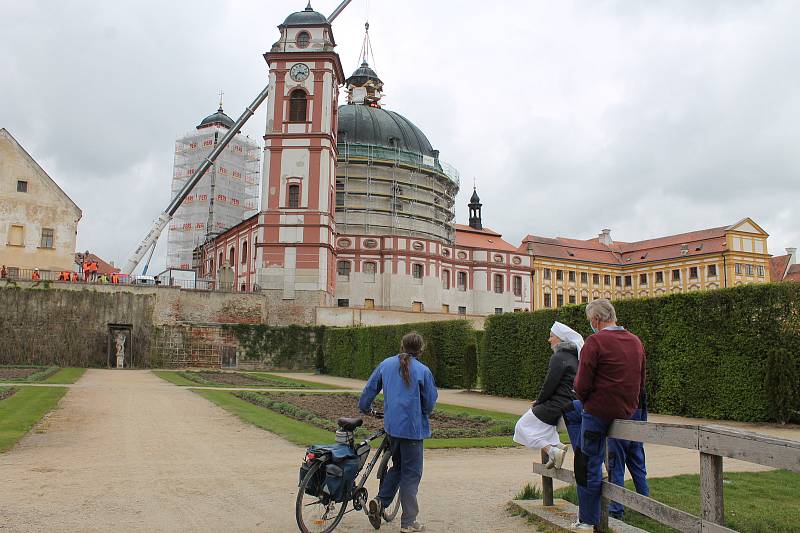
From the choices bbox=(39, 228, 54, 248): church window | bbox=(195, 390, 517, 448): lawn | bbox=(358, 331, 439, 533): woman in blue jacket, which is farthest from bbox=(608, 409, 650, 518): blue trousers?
bbox=(39, 228, 54, 248): church window

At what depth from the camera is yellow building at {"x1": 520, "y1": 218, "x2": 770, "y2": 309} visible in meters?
72.3

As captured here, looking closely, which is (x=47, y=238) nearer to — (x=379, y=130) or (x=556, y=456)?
(x=379, y=130)

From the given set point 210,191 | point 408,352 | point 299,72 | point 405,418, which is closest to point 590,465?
point 405,418

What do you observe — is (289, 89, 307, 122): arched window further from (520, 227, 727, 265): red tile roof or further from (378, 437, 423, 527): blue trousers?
(378, 437, 423, 527): blue trousers

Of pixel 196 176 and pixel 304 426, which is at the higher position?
pixel 196 176

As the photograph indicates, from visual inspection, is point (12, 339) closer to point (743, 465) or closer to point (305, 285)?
point (305, 285)

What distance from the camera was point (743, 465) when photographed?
8.98 m

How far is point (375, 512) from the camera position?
5.83 meters

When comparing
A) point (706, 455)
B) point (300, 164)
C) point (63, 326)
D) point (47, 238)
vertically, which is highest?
point (300, 164)

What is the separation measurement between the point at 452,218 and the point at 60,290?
122 ft

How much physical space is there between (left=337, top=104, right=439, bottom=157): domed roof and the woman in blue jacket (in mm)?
55981

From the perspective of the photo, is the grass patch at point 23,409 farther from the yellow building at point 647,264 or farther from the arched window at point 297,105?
the yellow building at point 647,264

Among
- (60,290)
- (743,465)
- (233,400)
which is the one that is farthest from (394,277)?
(743,465)

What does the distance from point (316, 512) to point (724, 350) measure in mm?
12130
